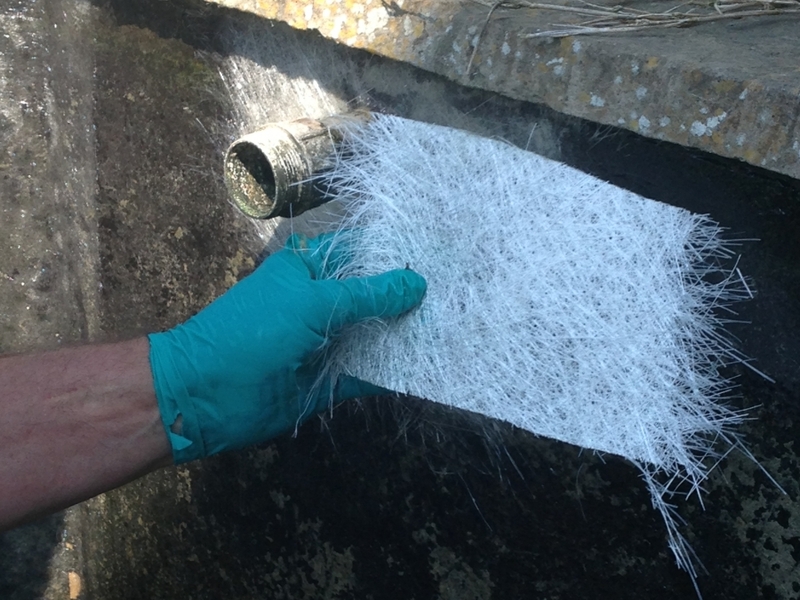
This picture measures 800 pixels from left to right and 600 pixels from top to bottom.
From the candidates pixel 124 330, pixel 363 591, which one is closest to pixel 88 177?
pixel 124 330

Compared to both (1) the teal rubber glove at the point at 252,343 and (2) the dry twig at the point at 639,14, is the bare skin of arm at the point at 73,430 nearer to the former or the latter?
(1) the teal rubber glove at the point at 252,343

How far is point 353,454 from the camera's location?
187 cm

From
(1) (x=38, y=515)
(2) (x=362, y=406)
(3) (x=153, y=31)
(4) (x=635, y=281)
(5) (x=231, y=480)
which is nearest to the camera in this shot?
(4) (x=635, y=281)

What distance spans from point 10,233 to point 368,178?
148 cm

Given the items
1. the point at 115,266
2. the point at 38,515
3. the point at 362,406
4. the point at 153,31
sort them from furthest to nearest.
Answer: the point at 115,266 < the point at 153,31 < the point at 362,406 < the point at 38,515

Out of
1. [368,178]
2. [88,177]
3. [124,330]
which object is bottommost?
[124,330]

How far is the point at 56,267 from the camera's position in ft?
8.06

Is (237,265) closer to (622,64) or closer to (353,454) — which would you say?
(353,454)

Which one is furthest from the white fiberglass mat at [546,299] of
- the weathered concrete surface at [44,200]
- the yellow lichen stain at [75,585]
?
the yellow lichen stain at [75,585]

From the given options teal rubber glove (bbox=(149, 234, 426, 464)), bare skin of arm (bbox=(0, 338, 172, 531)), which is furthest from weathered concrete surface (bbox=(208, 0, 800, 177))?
bare skin of arm (bbox=(0, 338, 172, 531))

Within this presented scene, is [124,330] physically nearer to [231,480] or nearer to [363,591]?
[231,480]

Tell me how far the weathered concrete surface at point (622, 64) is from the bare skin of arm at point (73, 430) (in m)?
0.82

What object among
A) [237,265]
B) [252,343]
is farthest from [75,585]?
[252,343]

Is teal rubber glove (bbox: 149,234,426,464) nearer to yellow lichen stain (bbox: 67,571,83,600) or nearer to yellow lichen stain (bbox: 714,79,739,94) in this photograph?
yellow lichen stain (bbox: 714,79,739,94)
